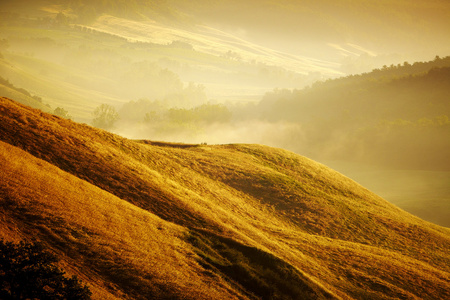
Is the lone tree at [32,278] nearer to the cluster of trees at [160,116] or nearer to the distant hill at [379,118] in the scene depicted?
the distant hill at [379,118]

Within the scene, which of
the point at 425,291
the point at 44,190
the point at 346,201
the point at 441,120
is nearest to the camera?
the point at 44,190

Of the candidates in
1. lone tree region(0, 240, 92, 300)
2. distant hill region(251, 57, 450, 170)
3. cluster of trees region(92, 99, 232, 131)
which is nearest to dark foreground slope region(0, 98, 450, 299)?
lone tree region(0, 240, 92, 300)

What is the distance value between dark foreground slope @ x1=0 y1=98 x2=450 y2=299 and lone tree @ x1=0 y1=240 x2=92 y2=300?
145 cm

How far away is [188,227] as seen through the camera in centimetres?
2066

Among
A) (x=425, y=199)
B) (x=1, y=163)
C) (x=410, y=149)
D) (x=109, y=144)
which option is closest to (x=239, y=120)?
(x=410, y=149)

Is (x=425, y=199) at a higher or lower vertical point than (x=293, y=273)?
lower

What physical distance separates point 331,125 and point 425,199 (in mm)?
76222

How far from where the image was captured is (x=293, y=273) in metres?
19.3

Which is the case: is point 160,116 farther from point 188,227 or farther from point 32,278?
point 32,278

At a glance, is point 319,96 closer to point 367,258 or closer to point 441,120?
point 441,120

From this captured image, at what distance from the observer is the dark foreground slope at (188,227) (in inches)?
583

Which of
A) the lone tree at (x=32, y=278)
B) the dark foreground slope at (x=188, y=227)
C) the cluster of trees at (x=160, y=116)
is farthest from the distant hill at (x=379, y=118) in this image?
the lone tree at (x=32, y=278)

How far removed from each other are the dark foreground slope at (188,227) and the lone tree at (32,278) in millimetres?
1454

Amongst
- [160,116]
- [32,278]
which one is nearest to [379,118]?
[160,116]
